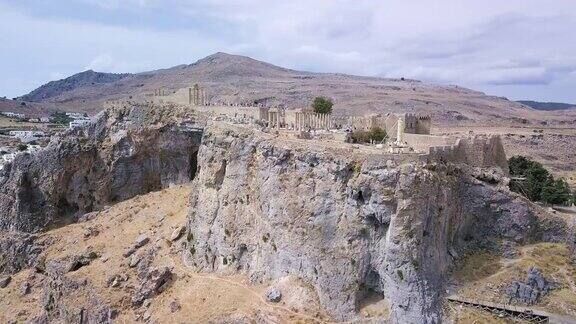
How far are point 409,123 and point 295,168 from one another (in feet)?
50.4

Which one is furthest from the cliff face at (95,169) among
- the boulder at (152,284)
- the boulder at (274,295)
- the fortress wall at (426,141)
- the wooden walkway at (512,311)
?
the wooden walkway at (512,311)

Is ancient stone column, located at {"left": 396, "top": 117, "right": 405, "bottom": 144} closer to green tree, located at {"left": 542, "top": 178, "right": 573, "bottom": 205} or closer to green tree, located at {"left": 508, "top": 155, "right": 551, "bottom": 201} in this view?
green tree, located at {"left": 508, "top": 155, "right": 551, "bottom": 201}

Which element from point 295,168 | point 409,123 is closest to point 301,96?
point 409,123

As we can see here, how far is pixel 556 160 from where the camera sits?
3693 inches

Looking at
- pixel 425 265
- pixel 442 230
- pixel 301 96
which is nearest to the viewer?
pixel 425 265

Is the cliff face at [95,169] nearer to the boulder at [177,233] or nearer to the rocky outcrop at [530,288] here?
the boulder at [177,233]

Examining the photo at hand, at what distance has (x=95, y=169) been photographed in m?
69.3

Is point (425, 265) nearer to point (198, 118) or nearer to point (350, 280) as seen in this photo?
point (350, 280)

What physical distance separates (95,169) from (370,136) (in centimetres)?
3322

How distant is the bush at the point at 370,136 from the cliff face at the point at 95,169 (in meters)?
21.2

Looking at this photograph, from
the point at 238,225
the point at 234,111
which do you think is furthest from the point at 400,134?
the point at 234,111

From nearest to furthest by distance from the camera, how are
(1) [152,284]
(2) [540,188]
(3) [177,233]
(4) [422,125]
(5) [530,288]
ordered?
1. (5) [530,288]
2. (1) [152,284]
3. (2) [540,188]
4. (3) [177,233]
5. (4) [422,125]

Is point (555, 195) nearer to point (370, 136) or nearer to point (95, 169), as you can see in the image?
point (370, 136)

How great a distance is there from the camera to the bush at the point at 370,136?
52.8 meters
